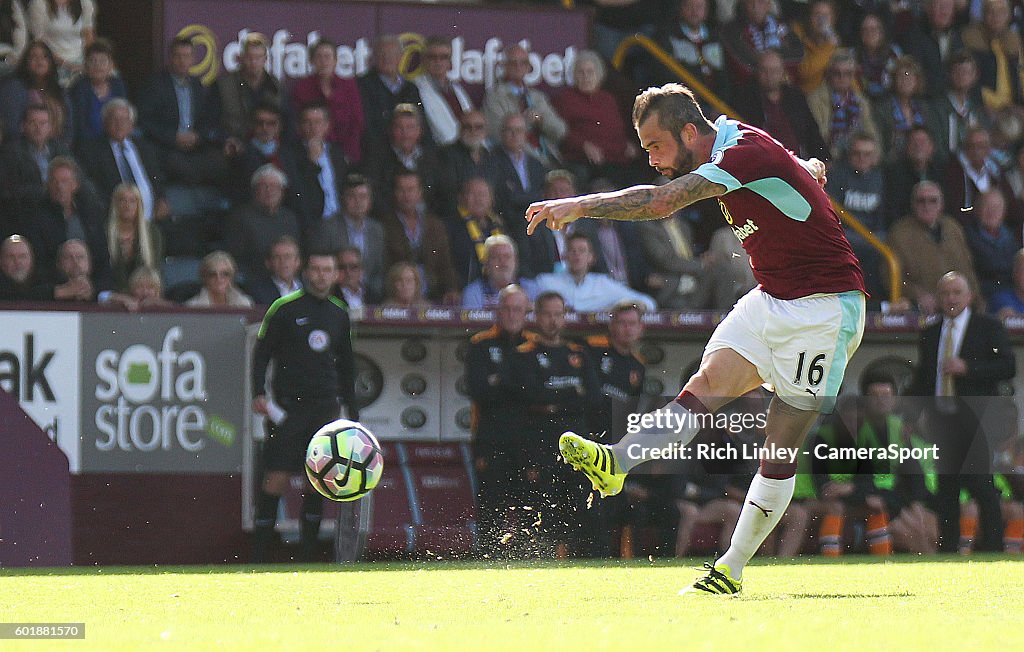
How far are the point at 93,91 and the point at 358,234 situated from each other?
2.47 m

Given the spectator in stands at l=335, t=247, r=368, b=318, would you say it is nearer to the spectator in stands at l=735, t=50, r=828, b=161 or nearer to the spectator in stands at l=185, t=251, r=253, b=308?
the spectator in stands at l=185, t=251, r=253, b=308

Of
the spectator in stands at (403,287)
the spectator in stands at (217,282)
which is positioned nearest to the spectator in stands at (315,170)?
the spectator in stands at (403,287)

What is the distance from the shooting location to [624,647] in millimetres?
4828

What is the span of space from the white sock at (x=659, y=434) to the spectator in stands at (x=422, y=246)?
556 centimetres

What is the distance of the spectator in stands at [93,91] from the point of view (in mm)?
12742

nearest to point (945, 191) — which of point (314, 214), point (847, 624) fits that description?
point (314, 214)

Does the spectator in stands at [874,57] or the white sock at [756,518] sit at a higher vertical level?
the spectator in stands at [874,57]

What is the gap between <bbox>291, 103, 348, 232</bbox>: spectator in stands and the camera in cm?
1286

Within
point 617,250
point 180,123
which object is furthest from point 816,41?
point 180,123

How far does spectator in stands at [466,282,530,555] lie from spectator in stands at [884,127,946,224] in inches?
178

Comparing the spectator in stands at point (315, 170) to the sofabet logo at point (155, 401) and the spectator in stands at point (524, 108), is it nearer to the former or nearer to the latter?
the spectator in stands at point (524, 108)

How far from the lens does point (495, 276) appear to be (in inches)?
487

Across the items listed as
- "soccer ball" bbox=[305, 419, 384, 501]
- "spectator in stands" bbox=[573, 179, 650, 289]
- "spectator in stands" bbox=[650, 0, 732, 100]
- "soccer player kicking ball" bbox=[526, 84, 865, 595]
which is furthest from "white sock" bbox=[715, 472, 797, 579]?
"spectator in stands" bbox=[650, 0, 732, 100]

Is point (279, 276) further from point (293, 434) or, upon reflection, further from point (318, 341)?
point (293, 434)
